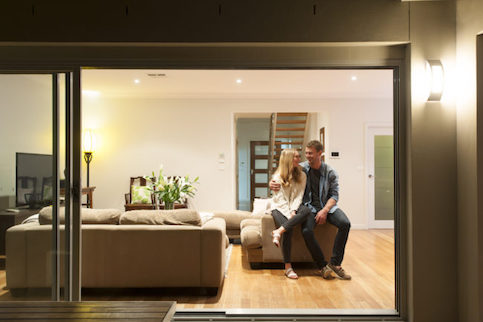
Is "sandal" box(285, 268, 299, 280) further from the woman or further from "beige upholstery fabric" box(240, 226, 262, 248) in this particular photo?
"beige upholstery fabric" box(240, 226, 262, 248)

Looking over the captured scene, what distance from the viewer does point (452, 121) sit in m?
2.42

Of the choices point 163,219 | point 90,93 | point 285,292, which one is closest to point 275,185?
point 285,292

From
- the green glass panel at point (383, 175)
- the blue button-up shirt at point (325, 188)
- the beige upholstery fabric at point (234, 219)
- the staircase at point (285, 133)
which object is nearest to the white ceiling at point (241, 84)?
the green glass panel at point (383, 175)

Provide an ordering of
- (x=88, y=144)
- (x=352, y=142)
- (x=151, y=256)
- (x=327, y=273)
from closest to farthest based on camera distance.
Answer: (x=151, y=256) < (x=327, y=273) < (x=88, y=144) < (x=352, y=142)

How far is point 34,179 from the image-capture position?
2602mm

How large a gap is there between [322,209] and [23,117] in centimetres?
270

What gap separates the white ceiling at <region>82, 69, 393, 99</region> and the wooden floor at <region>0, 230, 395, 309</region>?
8.29ft

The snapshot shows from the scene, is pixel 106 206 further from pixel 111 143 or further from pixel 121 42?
pixel 121 42

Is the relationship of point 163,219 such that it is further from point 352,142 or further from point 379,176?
point 379,176

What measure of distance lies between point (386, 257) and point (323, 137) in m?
2.88

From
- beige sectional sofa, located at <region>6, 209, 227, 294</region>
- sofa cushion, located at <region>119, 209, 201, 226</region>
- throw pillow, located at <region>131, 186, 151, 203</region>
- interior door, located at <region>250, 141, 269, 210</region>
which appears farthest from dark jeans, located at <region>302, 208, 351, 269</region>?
interior door, located at <region>250, 141, 269, 210</region>

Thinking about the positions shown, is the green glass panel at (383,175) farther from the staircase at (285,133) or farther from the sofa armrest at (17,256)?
the sofa armrest at (17,256)

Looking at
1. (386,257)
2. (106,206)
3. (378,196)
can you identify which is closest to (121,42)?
(386,257)

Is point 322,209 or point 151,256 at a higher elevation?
point 322,209
